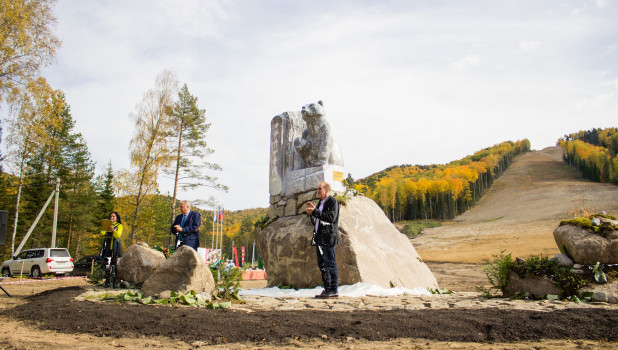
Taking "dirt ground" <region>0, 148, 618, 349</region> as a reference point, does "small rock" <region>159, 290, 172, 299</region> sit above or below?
above

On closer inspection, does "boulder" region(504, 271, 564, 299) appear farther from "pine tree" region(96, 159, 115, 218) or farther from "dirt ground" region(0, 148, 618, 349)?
"pine tree" region(96, 159, 115, 218)

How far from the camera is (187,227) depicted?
675cm

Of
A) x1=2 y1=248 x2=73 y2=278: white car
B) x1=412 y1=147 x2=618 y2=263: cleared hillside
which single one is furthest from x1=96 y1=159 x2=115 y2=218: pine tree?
x1=412 y1=147 x2=618 y2=263: cleared hillside

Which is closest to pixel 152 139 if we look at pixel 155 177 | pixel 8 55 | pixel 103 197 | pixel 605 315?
pixel 155 177

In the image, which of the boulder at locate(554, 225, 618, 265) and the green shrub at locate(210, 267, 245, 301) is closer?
the boulder at locate(554, 225, 618, 265)

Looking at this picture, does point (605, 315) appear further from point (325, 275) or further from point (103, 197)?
point (103, 197)

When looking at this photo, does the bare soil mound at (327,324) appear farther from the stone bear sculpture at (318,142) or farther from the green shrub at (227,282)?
the stone bear sculpture at (318,142)

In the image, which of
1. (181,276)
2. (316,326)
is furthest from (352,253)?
(316,326)

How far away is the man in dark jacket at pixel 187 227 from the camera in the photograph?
6.77 meters

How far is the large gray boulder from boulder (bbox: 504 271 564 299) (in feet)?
6.68

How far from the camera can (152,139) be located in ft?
63.3

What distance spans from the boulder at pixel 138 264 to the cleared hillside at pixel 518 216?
13.7m

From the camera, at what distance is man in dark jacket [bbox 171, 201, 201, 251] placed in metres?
6.77

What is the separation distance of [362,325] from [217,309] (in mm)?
1915
